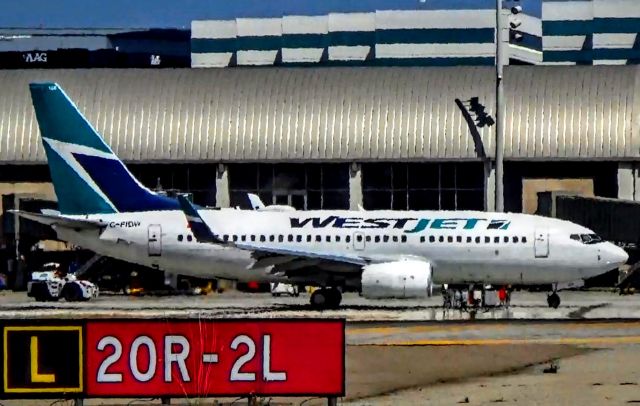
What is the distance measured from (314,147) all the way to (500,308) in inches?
1363

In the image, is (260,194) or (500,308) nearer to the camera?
(500,308)

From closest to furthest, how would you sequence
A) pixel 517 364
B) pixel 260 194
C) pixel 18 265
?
pixel 517 364 → pixel 18 265 → pixel 260 194

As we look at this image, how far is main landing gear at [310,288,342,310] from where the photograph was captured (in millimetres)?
52188

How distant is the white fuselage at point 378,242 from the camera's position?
170 ft

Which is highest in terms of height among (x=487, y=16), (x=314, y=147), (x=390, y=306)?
(x=487, y=16)

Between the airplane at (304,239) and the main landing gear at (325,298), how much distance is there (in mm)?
35

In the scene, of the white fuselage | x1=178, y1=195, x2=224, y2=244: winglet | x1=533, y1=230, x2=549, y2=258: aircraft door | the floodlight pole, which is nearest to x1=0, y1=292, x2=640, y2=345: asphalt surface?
the white fuselage

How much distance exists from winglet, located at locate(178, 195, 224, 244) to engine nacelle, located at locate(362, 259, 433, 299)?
Answer: 5214mm

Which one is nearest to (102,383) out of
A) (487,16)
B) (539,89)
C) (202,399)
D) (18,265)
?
(202,399)

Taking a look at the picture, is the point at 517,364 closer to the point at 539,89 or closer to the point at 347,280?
the point at 347,280

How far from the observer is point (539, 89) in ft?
285

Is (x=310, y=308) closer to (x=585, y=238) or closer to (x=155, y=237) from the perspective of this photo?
(x=155, y=237)

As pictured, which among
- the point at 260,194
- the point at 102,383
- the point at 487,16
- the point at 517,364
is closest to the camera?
the point at 102,383

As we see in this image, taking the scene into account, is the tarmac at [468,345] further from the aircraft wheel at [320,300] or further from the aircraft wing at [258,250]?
the aircraft wing at [258,250]
